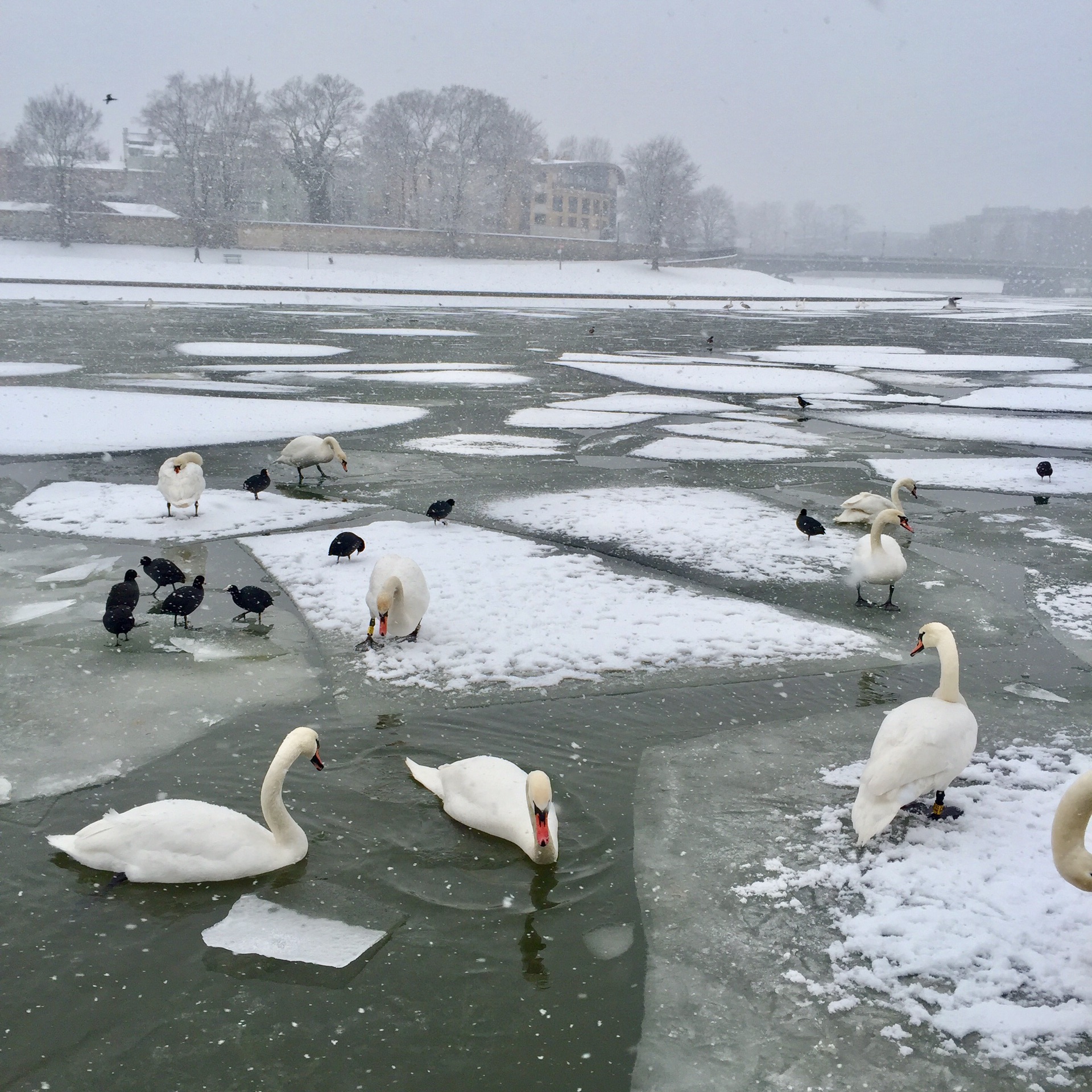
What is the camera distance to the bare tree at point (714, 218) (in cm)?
13288

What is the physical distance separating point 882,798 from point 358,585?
426 cm

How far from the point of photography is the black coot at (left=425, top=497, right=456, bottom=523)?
905 cm

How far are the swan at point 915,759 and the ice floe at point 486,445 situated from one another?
28.3 ft

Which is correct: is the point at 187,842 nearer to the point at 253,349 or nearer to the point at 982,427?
the point at 982,427

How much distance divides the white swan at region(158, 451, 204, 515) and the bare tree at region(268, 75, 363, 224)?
78.3 meters

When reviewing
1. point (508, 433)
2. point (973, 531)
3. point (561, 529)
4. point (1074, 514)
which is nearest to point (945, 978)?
point (561, 529)

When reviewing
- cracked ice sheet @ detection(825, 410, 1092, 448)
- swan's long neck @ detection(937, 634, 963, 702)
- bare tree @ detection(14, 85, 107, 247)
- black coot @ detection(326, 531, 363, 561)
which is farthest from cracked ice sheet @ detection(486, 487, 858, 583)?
bare tree @ detection(14, 85, 107, 247)

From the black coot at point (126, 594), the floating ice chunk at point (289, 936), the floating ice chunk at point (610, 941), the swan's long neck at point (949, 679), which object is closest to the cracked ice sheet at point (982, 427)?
the swan's long neck at point (949, 679)

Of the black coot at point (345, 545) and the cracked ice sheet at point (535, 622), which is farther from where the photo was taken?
the black coot at point (345, 545)

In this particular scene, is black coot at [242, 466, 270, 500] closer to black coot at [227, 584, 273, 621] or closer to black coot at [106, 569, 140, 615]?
black coot at [106, 569, 140, 615]

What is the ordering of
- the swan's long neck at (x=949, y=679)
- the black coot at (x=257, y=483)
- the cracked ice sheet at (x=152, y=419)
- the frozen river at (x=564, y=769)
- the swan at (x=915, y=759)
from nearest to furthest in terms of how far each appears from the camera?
1. the frozen river at (x=564, y=769)
2. the swan at (x=915, y=759)
3. the swan's long neck at (x=949, y=679)
4. the black coot at (x=257, y=483)
5. the cracked ice sheet at (x=152, y=419)

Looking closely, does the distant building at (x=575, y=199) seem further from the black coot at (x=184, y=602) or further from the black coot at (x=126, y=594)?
the black coot at (x=184, y=602)

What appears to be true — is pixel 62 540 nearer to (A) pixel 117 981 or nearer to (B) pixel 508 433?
(A) pixel 117 981

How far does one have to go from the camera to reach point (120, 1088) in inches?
116
